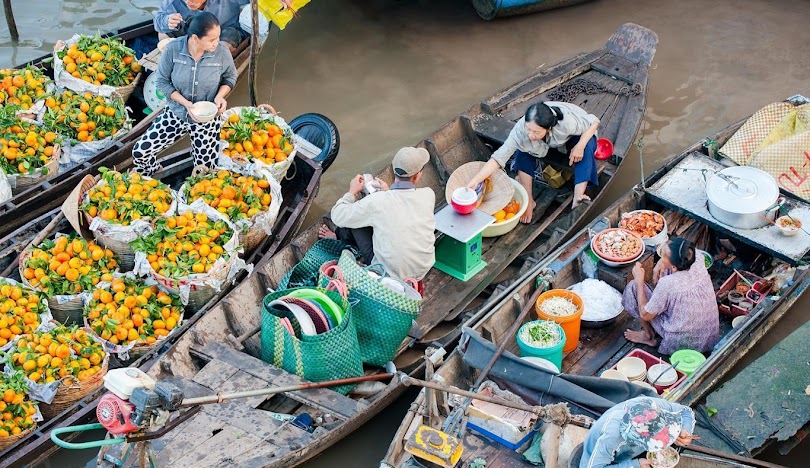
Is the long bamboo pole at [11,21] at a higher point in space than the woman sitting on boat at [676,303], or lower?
lower

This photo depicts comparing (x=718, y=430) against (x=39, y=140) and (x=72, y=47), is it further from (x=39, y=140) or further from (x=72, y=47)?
(x=72, y=47)

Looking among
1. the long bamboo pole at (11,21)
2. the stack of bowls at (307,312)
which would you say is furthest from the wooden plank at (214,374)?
the long bamboo pole at (11,21)

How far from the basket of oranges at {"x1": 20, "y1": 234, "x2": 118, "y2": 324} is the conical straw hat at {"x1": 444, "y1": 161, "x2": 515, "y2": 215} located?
7.88 ft

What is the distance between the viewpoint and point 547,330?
5.27 m

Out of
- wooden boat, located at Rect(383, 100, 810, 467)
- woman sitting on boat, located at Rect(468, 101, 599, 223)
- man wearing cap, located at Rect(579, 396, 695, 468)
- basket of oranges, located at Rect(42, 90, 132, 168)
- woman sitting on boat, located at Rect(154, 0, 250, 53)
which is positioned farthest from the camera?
woman sitting on boat, located at Rect(154, 0, 250, 53)

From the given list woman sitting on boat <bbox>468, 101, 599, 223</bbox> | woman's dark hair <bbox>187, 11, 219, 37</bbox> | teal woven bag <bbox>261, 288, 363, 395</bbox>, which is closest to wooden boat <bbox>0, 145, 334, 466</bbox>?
teal woven bag <bbox>261, 288, 363, 395</bbox>

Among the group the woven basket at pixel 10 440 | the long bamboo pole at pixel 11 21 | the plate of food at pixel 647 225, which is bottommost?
the long bamboo pole at pixel 11 21

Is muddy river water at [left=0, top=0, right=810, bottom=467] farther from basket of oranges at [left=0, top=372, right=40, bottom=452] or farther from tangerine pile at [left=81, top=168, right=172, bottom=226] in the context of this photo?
basket of oranges at [left=0, top=372, right=40, bottom=452]

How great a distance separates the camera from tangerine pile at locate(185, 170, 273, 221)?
6203 mm

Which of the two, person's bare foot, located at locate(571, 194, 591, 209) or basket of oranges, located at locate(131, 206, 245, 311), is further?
person's bare foot, located at locate(571, 194, 591, 209)

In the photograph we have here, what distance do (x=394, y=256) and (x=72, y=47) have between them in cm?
372

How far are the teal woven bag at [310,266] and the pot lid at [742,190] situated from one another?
2547 millimetres

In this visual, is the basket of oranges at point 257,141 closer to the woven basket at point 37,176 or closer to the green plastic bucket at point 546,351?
the woven basket at point 37,176

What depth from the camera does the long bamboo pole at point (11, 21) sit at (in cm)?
932
